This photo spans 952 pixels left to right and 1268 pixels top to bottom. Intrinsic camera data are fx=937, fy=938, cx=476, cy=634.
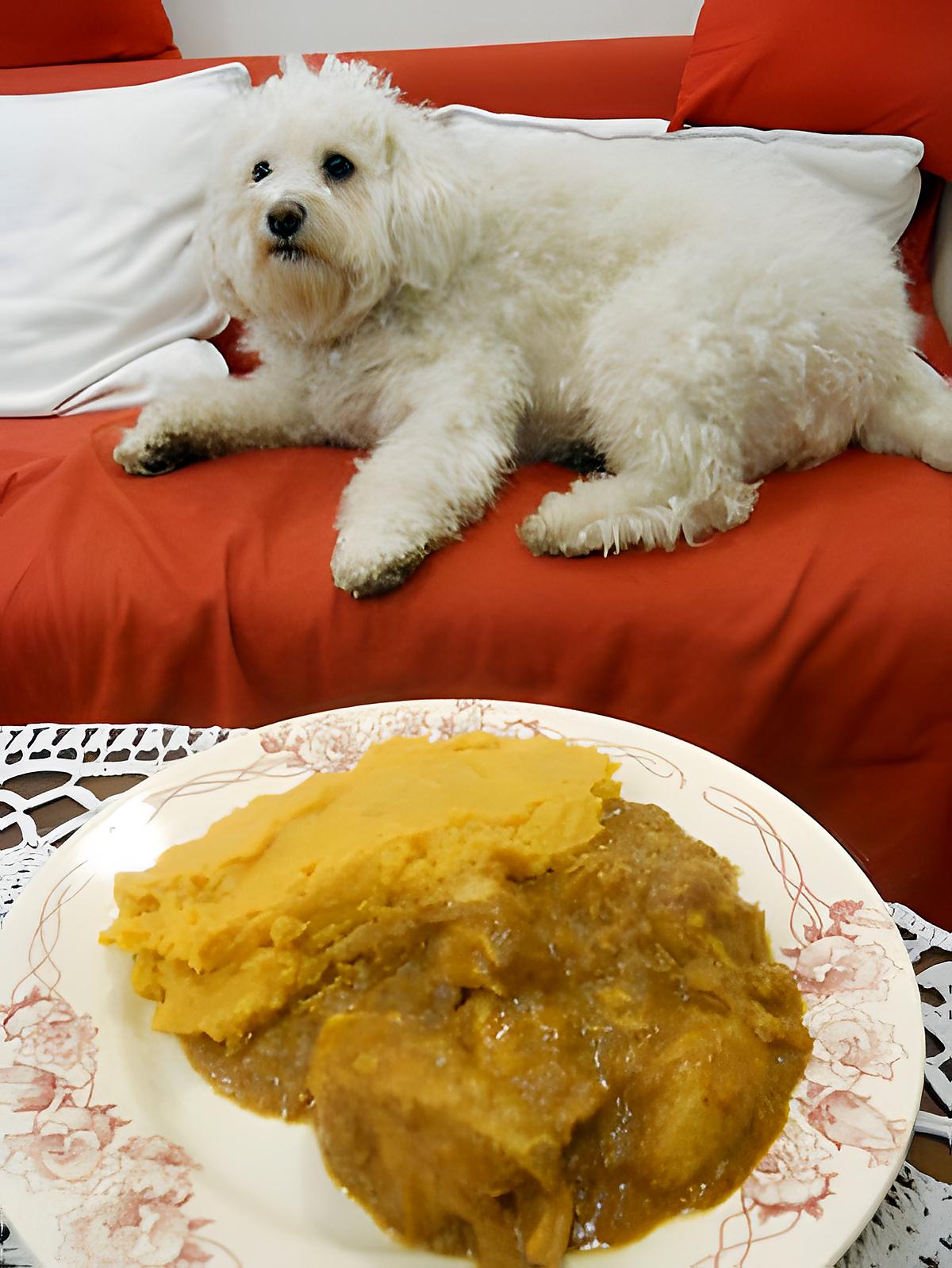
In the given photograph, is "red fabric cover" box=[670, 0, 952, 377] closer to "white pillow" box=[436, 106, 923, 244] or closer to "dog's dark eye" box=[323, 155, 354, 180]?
"white pillow" box=[436, 106, 923, 244]

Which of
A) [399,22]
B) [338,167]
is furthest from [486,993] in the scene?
[399,22]

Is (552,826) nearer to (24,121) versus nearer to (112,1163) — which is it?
(112,1163)

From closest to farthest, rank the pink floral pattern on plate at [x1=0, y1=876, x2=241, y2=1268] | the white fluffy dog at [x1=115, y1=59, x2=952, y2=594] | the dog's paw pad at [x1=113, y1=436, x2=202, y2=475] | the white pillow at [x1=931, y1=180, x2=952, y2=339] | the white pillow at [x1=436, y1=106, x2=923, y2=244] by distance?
the pink floral pattern on plate at [x1=0, y1=876, x2=241, y2=1268] → the white fluffy dog at [x1=115, y1=59, x2=952, y2=594] → the dog's paw pad at [x1=113, y1=436, x2=202, y2=475] → the white pillow at [x1=436, y1=106, x2=923, y2=244] → the white pillow at [x1=931, y1=180, x2=952, y2=339]

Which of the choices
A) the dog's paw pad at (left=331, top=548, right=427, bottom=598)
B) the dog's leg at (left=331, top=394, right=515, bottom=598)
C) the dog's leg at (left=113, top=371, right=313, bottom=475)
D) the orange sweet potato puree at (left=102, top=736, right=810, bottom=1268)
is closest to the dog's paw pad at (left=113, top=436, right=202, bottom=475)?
the dog's leg at (left=113, top=371, right=313, bottom=475)

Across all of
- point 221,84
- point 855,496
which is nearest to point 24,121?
point 221,84

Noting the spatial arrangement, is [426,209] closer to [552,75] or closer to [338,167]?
[338,167]

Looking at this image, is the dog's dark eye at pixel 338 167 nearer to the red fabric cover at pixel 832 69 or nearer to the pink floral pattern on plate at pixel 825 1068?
the red fabric cover at pixel 832 69
